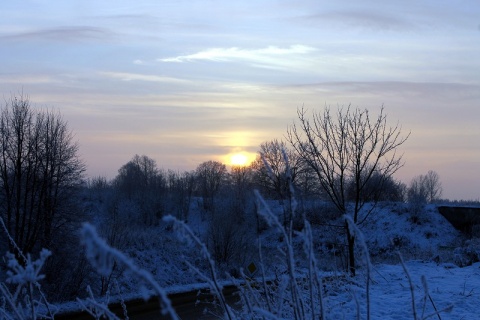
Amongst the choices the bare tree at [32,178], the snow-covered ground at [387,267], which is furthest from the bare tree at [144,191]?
the bare tree at [32,178]

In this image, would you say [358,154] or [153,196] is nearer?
[358,154]

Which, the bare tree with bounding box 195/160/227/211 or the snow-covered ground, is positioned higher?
the bare tree with bounding box 195/160/227/211

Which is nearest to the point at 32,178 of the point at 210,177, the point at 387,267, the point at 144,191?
the point at 387,267

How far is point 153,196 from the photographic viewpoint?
55312 mm

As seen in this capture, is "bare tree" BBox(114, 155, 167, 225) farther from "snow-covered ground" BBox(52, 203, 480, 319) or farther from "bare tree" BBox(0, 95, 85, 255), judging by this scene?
"bare tree" BBox(0, 95, 85, 255)

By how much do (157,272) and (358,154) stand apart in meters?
15.9

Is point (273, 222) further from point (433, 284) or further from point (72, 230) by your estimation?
point (72, 230)

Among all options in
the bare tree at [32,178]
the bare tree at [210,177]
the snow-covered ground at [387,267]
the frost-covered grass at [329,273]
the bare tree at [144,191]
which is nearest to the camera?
the frost-covered grass at [329,273]

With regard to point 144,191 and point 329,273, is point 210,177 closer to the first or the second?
point 144,191

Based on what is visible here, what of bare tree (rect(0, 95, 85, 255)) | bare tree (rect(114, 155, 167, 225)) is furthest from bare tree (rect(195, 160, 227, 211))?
bare tree (rect(0, 95, 85, 255))

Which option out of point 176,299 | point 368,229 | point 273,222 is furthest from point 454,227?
point 273,222

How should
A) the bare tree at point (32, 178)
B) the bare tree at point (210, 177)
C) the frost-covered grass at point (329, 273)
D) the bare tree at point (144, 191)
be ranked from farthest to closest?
1. the bare tree at point (210, 177)
2. the bare tree at point (144, 191)
3. the bare tree at point (32, 178)
4. the frost-covered grass at point (329, 273)

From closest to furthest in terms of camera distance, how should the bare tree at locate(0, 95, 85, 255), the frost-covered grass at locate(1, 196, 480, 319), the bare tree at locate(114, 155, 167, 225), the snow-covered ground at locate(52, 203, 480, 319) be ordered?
the frost-covered grass at locate(1, 196, 480, 319) → the snow-covered ground at locate(52, 203, 480, 319) → the bare tree at locate(0, 95, 85, 255) → the bare tree at locate(114, 155, 167, 225)

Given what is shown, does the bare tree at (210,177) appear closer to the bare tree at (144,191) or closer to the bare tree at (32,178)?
the bare tree at (144,191)
